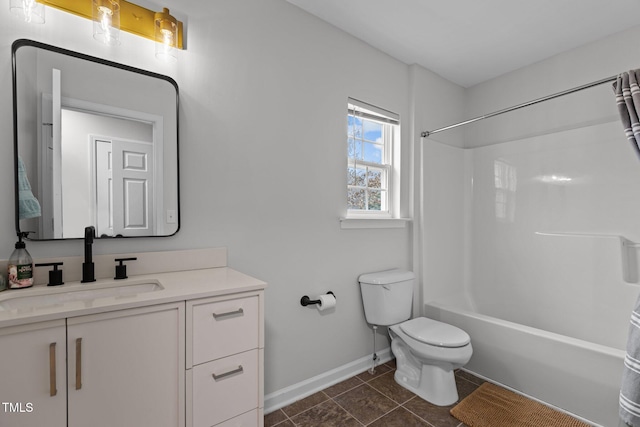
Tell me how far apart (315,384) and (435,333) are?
86cm

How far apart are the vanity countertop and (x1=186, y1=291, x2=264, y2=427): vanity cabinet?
5 centimetres

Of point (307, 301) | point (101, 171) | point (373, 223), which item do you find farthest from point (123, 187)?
point (373, 223)

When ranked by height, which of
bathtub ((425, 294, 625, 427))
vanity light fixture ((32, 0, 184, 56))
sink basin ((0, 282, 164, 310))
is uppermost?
vanity light fixture ((32, 0, 184, 56))

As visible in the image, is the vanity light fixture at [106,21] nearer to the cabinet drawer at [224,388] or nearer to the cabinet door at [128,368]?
the cabinet door at [128,368]

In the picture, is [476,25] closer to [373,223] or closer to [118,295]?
[373,223]

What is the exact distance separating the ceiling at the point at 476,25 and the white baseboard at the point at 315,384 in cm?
242

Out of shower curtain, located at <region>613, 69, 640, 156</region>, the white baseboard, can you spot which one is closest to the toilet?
the white baseboard

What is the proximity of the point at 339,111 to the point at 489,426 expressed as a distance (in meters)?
2.12

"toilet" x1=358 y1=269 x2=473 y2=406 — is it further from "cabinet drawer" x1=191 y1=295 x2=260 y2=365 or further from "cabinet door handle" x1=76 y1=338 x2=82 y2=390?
"cabinet door handle" x1=76 y1=338 x2=82 y2=390

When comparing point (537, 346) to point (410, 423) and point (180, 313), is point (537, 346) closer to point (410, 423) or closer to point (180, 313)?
point (410, 423)

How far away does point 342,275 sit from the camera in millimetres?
2166

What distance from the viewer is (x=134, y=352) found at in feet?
3.22

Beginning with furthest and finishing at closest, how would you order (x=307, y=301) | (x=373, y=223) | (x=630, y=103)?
1. (x=373, y=223)
2. (x=307, y=301)
3. (x=630, y=103)

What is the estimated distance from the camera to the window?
2.35m
